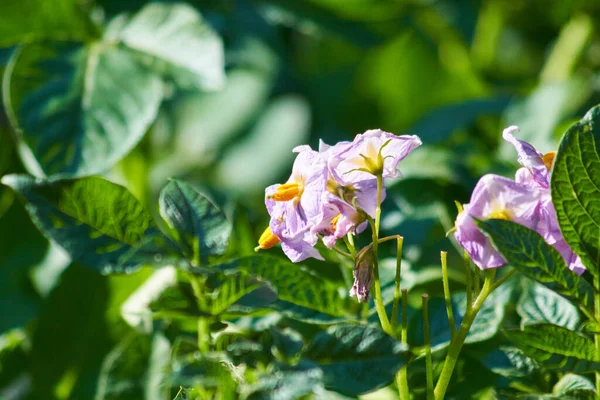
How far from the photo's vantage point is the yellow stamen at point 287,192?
1.74 ft

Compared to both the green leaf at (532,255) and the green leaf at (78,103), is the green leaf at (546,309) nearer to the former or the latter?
the green leaf at (532,255)

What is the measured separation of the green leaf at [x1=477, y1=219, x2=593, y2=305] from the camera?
43cm

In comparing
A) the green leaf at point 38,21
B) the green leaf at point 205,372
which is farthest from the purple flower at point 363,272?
the green leaf at point 38,21

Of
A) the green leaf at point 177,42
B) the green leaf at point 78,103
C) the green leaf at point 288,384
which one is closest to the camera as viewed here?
the green leaf at point 288,384

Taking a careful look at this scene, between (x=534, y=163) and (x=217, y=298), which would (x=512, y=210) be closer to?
(x=534, y=163)

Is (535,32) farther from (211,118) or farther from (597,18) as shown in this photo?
(211,118)

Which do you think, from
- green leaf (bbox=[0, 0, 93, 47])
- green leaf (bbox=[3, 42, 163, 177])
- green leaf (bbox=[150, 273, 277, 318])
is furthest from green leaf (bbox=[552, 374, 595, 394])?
Answer: green leaf (bbox=[0, 0, 93, 47])

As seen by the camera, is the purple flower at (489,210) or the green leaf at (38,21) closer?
the purple flower at (489,210)

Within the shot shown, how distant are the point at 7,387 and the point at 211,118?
106 centimetres

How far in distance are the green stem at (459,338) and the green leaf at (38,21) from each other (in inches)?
27.2

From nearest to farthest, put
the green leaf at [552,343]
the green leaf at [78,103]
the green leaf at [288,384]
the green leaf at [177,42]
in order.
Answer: the green leaf at [288,384]
the green leaf at [552,343]
the green leaf at [78,103]
the green leaf at [177,42]

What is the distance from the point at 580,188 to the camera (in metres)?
0.47

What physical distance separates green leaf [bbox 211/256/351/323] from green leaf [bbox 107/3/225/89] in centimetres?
42

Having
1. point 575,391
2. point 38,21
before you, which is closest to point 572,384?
point 575,391
